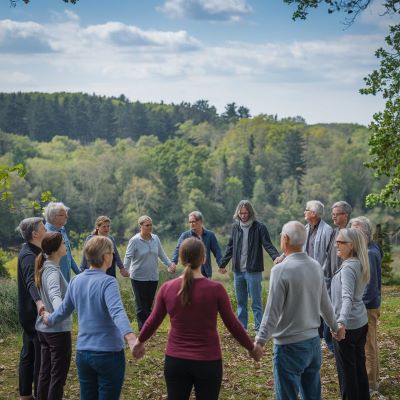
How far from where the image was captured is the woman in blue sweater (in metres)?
5.16

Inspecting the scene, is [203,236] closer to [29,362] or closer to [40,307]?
[29,362]

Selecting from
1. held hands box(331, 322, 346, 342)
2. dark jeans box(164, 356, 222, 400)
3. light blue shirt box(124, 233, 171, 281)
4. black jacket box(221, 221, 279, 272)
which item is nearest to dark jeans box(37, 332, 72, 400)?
dark jeans box(164, 356, 222, 400)

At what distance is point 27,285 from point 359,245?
305cm

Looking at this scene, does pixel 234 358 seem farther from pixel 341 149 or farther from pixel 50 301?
pixel 341 149

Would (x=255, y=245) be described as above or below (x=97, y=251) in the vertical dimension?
below

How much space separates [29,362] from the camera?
6910 mm

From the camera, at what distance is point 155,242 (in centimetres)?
1066

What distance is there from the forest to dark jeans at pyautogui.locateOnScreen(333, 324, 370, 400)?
227 feet

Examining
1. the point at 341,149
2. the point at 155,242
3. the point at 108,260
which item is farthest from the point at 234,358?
the point at 341,149

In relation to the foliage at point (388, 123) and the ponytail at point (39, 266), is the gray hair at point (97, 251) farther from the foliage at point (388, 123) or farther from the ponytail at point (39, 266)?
the foliage at point (388, 123)

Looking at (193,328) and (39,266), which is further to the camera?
(39,266)

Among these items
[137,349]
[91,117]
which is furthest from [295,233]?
[91,117]

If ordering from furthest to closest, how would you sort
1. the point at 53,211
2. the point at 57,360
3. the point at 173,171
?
1. the point at 173,171
2. the point at 53,211
3. the point at 57,360

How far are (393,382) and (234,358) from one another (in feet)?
7.98
